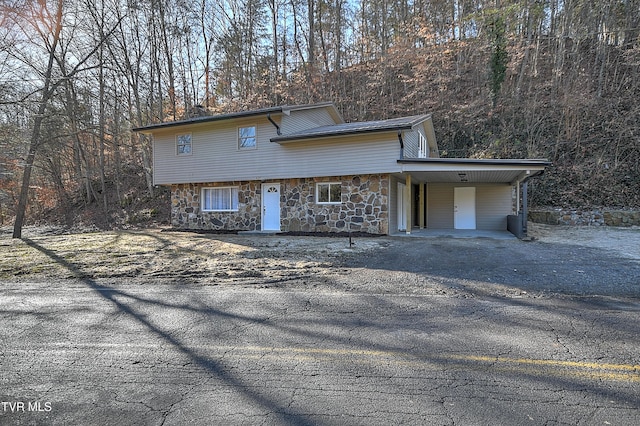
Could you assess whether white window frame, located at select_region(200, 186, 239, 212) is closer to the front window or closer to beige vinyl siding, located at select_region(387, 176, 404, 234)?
the front window

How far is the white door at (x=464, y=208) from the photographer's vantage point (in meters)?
16.6

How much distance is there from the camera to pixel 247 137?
1506cm

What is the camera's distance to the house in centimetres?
1276

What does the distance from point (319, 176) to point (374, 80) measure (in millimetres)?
13512

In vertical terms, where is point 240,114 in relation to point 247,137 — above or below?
above

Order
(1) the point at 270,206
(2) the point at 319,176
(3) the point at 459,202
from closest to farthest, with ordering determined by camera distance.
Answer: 1. (2) the point at 319,176
2. (1) the point at 270,206
3. (3) the point at 459,202

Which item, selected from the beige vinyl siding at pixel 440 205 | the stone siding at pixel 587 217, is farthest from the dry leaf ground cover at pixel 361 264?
the beige vinyl siding at pixel 440 205

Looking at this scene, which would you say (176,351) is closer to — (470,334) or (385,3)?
(470,334)

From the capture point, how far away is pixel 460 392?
2594 mm

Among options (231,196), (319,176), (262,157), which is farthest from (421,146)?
(231,196)

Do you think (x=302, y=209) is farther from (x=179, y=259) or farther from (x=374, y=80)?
(x=374, y=80)

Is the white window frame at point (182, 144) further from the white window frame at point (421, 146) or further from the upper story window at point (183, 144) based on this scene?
the white window frame at point (421, 146)

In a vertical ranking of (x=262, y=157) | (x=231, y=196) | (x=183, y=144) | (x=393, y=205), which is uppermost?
(x=183, y=144)

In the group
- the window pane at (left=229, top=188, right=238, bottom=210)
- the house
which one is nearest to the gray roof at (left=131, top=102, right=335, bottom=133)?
the house
